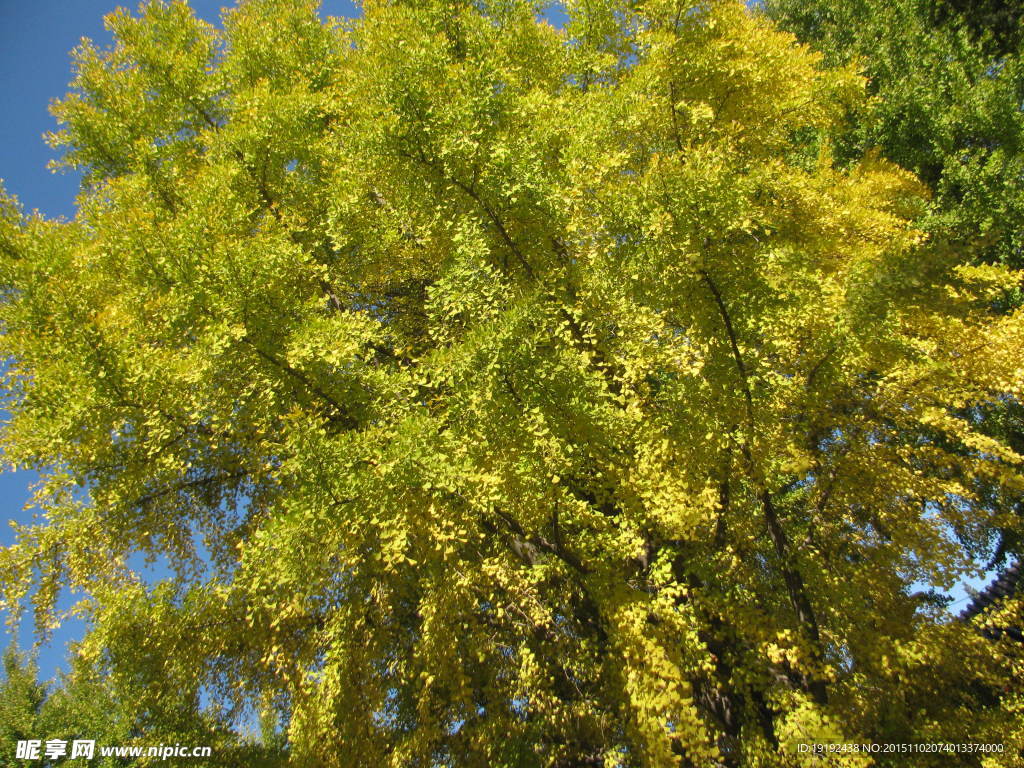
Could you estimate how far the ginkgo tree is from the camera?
4824mm

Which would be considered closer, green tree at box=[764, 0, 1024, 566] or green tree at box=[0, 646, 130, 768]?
green tree at box=[764, 0, 1024, 566]

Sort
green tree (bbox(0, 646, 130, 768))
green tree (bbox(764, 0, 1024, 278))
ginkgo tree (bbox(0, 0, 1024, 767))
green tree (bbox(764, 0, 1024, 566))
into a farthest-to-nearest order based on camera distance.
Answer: green tree (bbox(0, 646, 130, 768)) → green tree (bbox(764, 0, 1024, 278)) → green tree (bbox(764, 0, 1024, 566)) → ginkgo tree (bbox(0, 0, 1024, 767))

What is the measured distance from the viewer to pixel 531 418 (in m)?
4.71

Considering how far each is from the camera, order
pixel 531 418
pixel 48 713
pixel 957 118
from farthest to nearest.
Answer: pixel 48 713 < pixel 957 118 < pixel 531 418

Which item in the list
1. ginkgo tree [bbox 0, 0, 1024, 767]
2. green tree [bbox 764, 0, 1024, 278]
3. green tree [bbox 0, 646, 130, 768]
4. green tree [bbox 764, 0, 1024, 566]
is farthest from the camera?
green tree [bbox 0, 646, 130, 768]

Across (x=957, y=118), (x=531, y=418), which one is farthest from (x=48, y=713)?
(x=957, y=118)

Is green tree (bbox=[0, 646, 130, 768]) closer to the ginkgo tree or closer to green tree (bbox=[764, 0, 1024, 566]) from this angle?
the ginkgo tree

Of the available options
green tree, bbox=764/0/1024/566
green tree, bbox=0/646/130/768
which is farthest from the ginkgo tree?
green tree, bbox=0/646/130/768

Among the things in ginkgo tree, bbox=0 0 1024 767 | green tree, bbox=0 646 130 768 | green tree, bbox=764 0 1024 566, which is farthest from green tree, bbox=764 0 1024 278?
green tree, bbox=0 646 130 768

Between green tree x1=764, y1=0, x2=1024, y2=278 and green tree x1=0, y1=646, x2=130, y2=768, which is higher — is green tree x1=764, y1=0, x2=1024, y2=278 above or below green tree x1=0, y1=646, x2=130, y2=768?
above

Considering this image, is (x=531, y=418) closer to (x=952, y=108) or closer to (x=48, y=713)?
(x=952, y=108)

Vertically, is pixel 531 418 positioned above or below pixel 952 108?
below

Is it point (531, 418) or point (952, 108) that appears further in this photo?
point (952, 108)

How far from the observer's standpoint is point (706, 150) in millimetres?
5691
